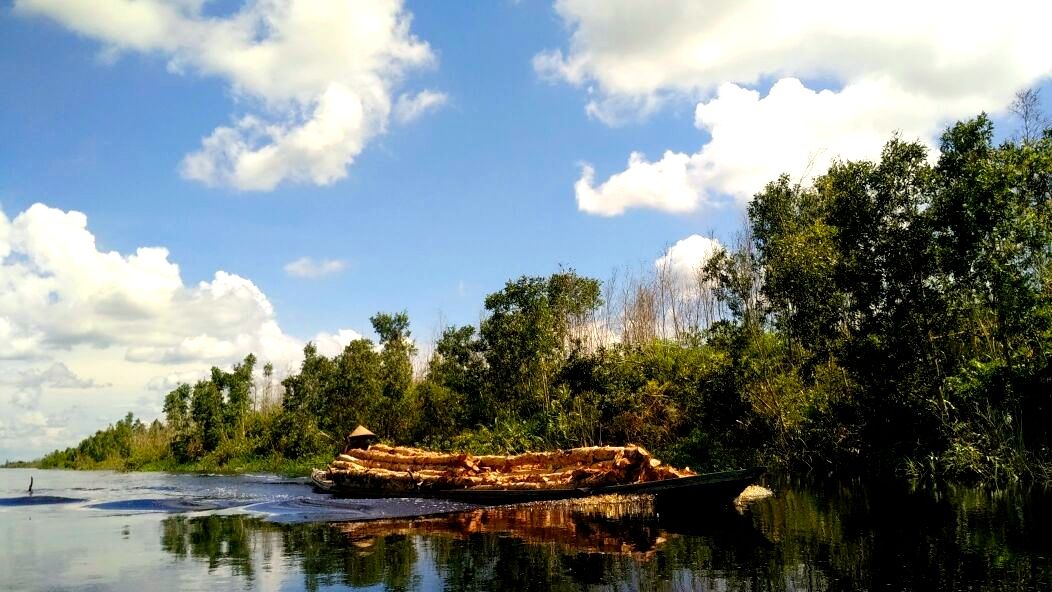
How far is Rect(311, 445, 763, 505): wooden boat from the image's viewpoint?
13.9 metres

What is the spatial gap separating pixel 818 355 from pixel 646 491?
10245 mm

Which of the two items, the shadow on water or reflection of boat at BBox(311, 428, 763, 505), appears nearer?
the shadow on water

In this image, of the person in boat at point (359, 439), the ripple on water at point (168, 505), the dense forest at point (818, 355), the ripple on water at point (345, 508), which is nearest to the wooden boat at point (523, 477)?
the ripple on water at point (345, 508)

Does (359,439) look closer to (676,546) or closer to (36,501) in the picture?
(36,501)

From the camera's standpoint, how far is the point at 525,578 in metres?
8.03

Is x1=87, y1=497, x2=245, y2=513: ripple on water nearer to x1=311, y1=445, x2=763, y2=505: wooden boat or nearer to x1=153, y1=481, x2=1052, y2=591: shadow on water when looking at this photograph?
x1=311, y1=445, x2=763, y2=505: wooden boat

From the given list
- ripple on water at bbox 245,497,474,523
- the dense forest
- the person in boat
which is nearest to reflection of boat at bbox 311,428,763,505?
ripple on water at bbox 245,497,474,523

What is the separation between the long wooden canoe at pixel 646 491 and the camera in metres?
13.5

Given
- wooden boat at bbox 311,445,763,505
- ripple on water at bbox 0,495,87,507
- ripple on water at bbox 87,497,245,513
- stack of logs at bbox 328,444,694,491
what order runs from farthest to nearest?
ripple on water at bbox 0,495,87,507 → ripple on water at bbox 87,497,245,513 → stack of logs at bbox 328,444,694,491 → wooden boat at bbox 311,445,763,505

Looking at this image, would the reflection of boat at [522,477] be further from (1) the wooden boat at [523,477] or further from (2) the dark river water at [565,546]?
(2) the dark river water at [565,546]

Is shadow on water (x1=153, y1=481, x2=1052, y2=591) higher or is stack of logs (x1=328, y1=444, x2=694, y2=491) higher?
stack of logs (x1=328, y1=444, x2=694, y2=491)

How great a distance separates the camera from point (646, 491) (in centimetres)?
1426

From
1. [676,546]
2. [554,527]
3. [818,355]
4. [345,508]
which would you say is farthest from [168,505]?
[818,355]

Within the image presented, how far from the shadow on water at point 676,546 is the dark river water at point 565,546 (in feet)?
0.11
